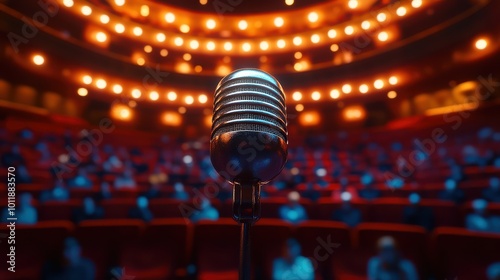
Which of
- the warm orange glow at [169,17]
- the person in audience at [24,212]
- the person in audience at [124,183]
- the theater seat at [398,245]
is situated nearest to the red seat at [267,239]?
the theater seat at [398,245]

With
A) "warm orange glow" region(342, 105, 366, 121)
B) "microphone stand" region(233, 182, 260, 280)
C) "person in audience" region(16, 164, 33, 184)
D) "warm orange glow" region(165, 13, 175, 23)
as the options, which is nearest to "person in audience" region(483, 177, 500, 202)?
"microphone stand" region(233, 182, 260, 280)

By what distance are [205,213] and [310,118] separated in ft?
20.3

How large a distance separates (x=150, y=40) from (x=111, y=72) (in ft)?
5.29

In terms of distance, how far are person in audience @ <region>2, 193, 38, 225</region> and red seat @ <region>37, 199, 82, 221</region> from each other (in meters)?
0.04

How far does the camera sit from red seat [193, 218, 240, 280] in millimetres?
1755

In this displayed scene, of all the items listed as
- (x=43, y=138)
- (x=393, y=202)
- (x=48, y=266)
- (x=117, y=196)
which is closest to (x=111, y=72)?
(x=43, y=138)

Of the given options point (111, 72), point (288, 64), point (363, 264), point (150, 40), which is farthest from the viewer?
point (288, 64)

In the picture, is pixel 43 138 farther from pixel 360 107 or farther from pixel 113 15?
pixel 360 107

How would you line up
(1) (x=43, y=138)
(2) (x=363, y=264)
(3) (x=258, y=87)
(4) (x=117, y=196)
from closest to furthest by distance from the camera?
(3) (x=258, y=87)
(2) (x=363, y=264)
(4) (x=117, y=196)
(1) (x=43, y=138)

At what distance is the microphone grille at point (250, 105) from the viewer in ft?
1.25

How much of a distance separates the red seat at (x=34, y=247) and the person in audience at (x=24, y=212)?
21.9 inches

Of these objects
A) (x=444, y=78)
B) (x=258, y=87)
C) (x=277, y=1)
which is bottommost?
(x=258, y=87)

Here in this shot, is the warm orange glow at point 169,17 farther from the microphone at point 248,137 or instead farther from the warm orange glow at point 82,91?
the microphone at point 248,137

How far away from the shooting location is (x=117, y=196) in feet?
10.2
